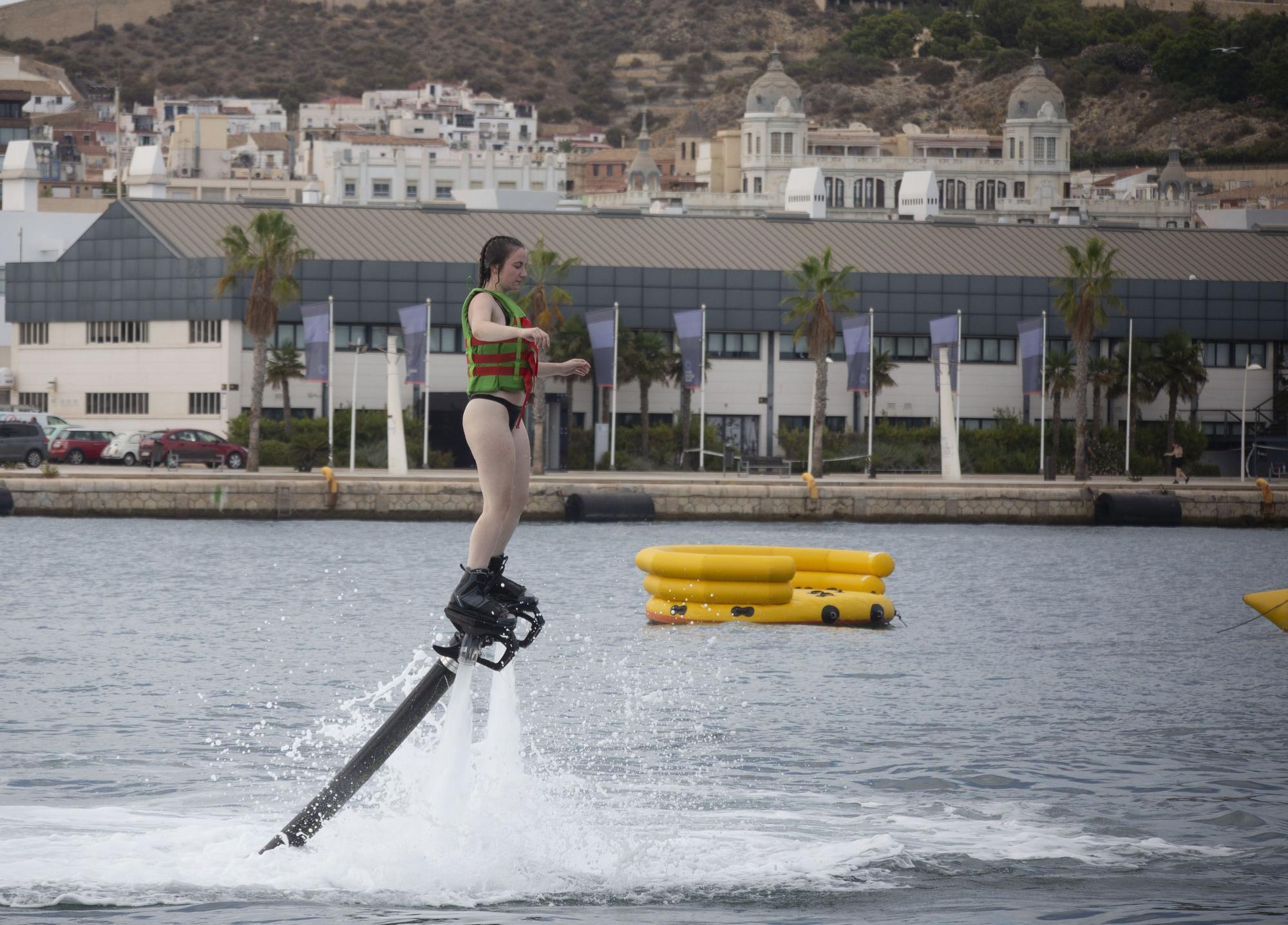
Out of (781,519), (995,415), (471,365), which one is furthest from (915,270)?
(471,365)

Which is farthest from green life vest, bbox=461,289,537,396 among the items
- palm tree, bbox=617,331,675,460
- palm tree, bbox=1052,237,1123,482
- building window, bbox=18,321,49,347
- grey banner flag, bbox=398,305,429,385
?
building window, bbox=18,321,49,347

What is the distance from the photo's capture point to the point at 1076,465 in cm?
7294

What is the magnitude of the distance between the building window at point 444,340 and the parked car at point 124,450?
44.1 feet

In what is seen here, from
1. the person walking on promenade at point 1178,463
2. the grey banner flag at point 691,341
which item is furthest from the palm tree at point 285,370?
the person walking on promenade at point 1178,463

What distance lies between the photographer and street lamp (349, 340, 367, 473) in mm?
66375

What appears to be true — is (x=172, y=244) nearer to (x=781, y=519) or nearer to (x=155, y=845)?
(x=781, y=519)

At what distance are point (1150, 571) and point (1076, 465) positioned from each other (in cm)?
2680

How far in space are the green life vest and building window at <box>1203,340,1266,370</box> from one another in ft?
256

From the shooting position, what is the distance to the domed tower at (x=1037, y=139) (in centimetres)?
18362

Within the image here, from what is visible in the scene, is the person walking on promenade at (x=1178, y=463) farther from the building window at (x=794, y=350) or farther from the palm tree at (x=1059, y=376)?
the building window at (x=794, y=350)

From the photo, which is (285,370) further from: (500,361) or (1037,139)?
(1037,139)

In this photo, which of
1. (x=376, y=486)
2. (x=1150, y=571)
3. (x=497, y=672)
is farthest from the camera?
(x=376, y=486)

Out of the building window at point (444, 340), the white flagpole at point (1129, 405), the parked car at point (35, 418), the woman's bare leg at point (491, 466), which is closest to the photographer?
the woman's bare leg at point (491, 466)

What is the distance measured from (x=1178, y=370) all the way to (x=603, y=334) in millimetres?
25242
